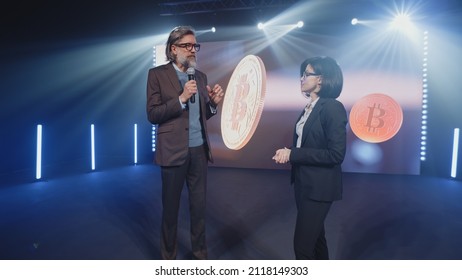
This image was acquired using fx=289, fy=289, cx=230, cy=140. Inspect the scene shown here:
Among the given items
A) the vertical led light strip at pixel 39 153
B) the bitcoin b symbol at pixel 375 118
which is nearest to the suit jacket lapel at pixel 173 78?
the vertical led light strip at pixel 39 153

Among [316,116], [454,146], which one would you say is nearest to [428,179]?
[454,146]

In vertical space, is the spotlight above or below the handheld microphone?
above

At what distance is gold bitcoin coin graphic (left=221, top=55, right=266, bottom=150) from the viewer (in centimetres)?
218

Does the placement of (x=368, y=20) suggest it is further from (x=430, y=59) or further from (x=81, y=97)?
(x=81, y=97)

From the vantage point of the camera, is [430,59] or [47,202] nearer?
[47,202]

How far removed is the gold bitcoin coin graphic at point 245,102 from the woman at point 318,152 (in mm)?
743

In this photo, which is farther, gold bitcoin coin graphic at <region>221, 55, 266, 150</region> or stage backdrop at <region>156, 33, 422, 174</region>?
stage backdrop at <region>156, 33, 422, 174</region>

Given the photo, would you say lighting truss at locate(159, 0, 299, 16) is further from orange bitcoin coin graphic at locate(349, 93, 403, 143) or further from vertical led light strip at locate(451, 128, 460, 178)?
vertical led light strip at locate(451, 128, 460, 178)

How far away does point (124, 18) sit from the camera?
6059mm

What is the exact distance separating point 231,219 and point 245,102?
50.4 inches

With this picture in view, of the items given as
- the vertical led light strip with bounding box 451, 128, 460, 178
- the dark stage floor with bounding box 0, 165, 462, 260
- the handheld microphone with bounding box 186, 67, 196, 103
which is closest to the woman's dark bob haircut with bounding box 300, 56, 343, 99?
the handheld microphone with bounding box 186, 67, 196, 103

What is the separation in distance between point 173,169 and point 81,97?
518 centimetres

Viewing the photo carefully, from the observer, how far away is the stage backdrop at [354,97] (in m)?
5.13

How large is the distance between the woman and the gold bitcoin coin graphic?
2.44 feet
